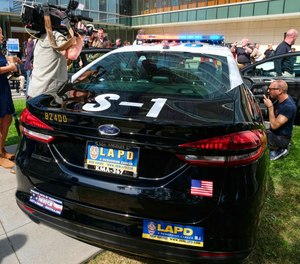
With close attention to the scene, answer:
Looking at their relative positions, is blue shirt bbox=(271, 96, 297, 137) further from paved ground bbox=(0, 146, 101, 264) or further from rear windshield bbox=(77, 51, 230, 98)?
paved ground bbox=(0, 146, 101, 264)

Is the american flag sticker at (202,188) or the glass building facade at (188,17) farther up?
the glass building facade at (188,17)

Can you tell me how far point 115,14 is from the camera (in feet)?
91.9

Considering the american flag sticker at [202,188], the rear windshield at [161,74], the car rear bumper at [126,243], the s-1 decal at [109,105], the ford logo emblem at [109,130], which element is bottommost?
the car rear bumper at [126,243]

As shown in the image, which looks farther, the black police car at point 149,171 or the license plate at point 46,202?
the license plate at point 46,202

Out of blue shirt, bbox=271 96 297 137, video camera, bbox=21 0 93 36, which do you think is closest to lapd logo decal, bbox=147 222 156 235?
video camera, bbox=21 0 93 36

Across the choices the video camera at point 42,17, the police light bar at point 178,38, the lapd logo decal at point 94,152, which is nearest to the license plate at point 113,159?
the lapd logo decal at point 94,152

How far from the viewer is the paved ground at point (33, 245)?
2.22m

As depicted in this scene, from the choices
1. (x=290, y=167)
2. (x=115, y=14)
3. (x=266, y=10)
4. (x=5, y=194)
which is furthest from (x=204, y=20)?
(x=5, y=194)

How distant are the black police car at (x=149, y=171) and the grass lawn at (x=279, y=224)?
66 cm

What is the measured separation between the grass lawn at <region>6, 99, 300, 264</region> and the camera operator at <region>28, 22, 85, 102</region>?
1935 mm

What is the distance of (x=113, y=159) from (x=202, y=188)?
0.53 m

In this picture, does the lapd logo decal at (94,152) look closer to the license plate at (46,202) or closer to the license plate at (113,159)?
the license plate at (113,159)

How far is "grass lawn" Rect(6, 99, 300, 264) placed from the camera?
2.35 metres

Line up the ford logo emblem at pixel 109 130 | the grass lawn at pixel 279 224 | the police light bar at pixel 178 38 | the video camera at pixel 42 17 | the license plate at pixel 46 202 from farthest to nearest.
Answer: the police light bar at pixel 178 38 < the video camera at pixel 42 17 < the grass lawn at pixel 279 224 < the license plate at pixel 46 202 < the ford logo emblem at pixel 109 130
